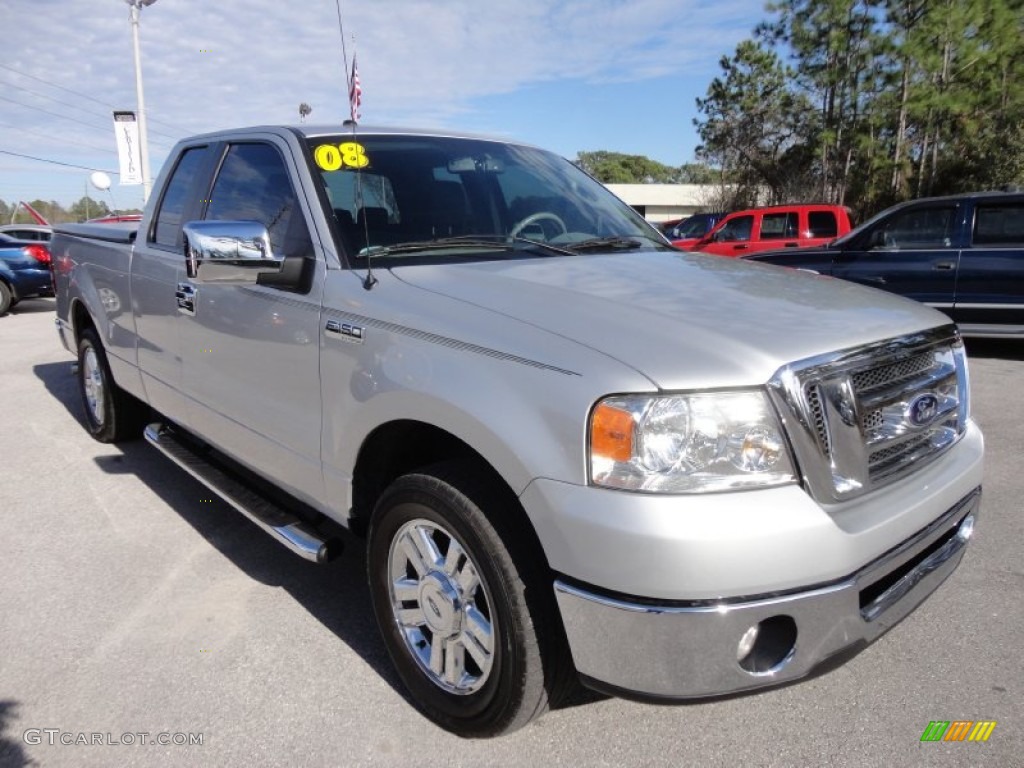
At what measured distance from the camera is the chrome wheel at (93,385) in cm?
528

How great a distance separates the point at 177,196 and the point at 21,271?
38.2 feet

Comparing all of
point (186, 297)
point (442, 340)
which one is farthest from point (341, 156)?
point (442, 340)

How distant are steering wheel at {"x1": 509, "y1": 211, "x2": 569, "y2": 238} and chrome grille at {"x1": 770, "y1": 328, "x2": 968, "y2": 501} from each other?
149cm

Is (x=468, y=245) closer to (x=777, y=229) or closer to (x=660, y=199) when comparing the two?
(x=777, y=229)

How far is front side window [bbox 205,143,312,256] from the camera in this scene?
9.73 ft

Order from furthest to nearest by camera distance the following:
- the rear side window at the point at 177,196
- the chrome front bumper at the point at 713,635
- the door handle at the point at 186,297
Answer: the rear side window at the point at 177,196 → the door handle at the point at 186,297 → the chrome front bumper at the point at 713,635

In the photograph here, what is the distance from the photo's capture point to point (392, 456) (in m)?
2.58

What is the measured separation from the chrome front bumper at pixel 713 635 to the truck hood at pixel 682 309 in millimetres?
538

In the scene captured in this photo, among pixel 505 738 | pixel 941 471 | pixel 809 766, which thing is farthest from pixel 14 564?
pixel 941 471

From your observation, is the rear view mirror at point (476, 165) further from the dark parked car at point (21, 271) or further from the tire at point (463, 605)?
the dark parked car at point (21, 271)

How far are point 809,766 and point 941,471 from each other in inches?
37.4

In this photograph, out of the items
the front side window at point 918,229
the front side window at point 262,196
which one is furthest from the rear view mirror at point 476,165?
the front side window at point 918,229

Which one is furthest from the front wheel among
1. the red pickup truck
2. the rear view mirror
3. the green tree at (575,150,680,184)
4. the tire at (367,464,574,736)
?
the green tree at (575,150,680,184)

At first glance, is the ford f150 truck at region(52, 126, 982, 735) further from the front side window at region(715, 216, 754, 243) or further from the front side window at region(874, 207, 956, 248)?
the front side window at region(715, 216, 754, 243)
